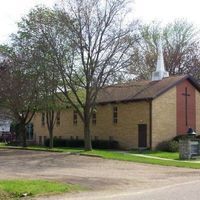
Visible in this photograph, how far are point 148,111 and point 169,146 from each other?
3.37m

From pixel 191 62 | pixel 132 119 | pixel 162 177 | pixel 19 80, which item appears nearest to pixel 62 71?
pixel 19 80

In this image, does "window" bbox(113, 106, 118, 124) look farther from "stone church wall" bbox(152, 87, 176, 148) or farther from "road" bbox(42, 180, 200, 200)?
"road" bbox(42, 180, 200, 200)

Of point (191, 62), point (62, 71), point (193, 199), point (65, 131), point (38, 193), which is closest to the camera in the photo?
point (193, 199)

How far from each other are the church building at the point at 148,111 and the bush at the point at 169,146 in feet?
1.16

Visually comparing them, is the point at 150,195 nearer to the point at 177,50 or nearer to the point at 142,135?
the point at 142,135

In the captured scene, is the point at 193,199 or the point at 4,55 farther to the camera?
the point at 4,55

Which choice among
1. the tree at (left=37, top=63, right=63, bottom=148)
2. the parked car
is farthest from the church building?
the parked car

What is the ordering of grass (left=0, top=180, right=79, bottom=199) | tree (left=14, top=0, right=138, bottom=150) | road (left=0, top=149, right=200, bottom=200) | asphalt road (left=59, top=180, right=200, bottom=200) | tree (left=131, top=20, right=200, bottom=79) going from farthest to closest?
tree (left=131, top=20, right=200, bottom=79) < tree (left=14, top=0, right=138, bottom=150) < road (left=0, top=149, right=200, bottom=200) < grass (left=0, top=180, right=79, bottom=199) < asphalt road (left=59, top=180, right=200, bottom=200)

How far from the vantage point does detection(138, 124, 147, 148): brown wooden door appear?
141ft

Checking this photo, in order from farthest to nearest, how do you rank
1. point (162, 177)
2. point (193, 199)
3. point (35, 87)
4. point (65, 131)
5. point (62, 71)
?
point (65, 131) → point (35, 87) → point (62, 71) → point (162, 177) → point (193, 199)

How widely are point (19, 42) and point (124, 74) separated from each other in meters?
8.58

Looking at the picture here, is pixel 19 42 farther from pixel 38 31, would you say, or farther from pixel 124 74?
pixel 124 74

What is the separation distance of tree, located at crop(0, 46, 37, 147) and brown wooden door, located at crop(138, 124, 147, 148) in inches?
360

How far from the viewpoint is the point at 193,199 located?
1393cm
